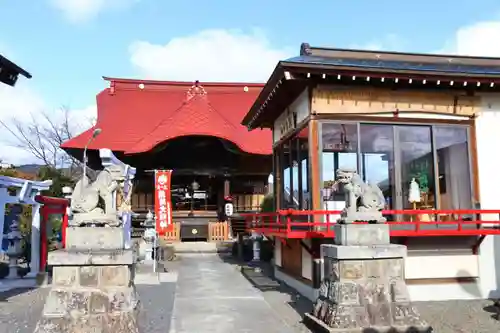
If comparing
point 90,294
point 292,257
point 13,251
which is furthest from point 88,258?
point 13,251

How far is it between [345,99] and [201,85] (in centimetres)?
1917

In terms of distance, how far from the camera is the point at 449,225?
1010cm

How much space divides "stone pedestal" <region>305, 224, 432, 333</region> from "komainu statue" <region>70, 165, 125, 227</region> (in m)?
3.35

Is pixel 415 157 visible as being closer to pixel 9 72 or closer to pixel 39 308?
pixel 39 308

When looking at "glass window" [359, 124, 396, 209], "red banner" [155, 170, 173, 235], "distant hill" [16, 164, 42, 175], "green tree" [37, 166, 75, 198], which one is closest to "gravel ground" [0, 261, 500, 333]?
"glass window" [359, 124, 396, 209]

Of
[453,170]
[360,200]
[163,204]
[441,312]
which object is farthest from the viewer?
[163,204]

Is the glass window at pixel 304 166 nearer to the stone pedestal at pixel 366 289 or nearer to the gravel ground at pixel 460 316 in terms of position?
the stone pedestal at pixel 366 289

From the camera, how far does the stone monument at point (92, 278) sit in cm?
604

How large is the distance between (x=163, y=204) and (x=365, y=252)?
1066 cm

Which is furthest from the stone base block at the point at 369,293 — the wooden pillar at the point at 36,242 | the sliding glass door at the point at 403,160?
the wooden pillar at the point at 36,242

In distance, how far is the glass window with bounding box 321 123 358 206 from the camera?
10078 mm

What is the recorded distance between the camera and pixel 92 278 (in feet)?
20.2

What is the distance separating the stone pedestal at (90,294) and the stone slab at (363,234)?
3203 millimetres

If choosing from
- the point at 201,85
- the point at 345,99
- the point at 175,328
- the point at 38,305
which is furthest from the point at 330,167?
the point at 201,85
